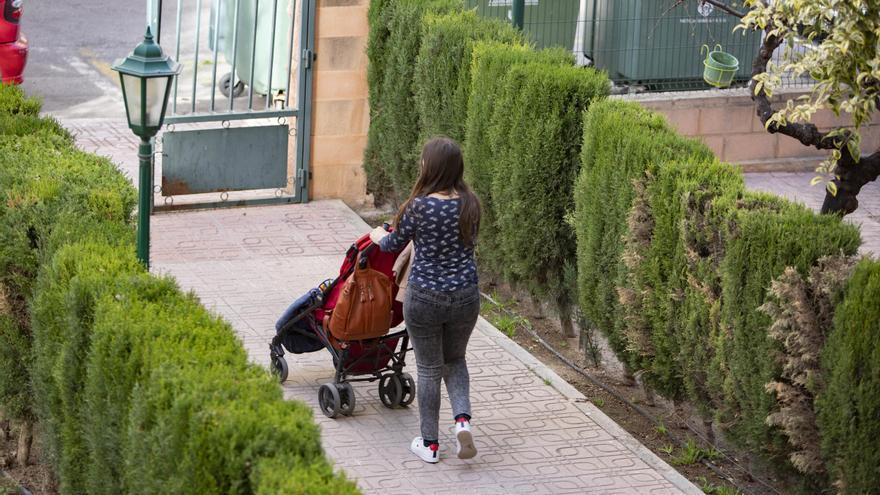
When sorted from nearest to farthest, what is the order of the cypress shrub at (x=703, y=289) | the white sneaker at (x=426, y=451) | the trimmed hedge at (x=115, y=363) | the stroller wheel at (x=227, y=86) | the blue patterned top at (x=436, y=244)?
the trimmed hedge at (x=115, y=363) < the blue patterned top at (x=436, y=244) < the cypress shrub at (x=703, y=289) < the white sneaker at (x=426, y=451) < the stroller wheel at (x=227, y=86)

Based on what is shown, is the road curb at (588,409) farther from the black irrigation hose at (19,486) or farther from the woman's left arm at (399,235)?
the black irrigation hose at (19,486)

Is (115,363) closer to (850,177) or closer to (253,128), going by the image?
(850,177)

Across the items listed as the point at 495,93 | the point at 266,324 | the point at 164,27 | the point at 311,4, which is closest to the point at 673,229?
the point at 495,93

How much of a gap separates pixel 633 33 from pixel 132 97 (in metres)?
7.05

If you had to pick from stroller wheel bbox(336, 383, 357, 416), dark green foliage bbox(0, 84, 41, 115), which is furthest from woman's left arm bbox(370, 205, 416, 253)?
dark green foliage bbox(0, 84, 41, 115)

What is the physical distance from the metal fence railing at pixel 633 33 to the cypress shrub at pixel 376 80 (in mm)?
1583

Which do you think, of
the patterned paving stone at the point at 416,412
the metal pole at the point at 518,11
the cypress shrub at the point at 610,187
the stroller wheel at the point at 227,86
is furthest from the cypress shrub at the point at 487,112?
the stroller wheel at the point at 227,86

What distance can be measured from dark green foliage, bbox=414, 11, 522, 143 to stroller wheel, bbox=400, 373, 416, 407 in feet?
9.44

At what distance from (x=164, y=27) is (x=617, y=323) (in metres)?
12.4

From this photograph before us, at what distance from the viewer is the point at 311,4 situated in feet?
38.9

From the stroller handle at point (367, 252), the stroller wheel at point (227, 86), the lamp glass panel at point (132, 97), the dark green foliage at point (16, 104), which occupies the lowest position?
the stroller wheel at point (227, 86)

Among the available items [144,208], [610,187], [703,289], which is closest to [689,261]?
[703,289]

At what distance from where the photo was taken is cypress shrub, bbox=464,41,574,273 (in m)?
9.69

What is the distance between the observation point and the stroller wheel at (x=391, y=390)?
26.2 ft
